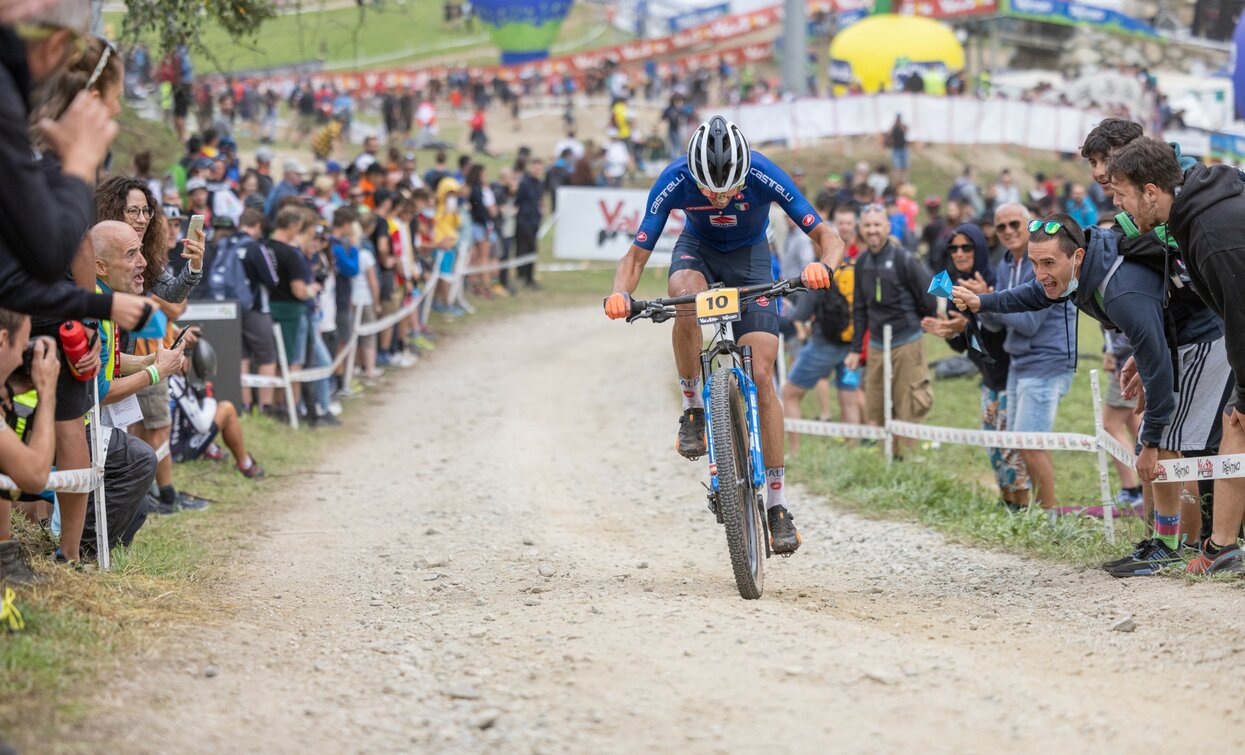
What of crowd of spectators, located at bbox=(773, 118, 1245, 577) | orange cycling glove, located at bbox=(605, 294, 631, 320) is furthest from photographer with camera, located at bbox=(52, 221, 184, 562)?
crowd of spectators, located at bbox=(773, 118, 1245, 577)

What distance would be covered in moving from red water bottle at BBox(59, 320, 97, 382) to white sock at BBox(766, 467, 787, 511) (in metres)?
3.51

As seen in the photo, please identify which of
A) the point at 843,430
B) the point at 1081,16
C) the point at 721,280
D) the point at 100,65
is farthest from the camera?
the point at 1081,16

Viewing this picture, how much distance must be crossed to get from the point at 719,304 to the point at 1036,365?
3.33 meters

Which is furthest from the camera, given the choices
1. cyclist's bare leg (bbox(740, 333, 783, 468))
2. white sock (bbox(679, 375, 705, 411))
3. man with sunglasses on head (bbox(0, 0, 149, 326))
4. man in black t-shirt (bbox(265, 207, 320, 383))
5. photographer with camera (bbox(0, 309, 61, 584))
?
man in black t-shirt (bbox(265, 207, 320, 383))

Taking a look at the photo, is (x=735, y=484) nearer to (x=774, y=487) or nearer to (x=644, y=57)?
(x=774, y=487)

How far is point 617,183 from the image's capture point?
32.3 metres

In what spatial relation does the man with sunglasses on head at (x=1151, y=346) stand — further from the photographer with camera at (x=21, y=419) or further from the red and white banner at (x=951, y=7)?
the red and white banner at (x=951, y=7)

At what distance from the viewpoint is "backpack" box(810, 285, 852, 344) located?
452 inches

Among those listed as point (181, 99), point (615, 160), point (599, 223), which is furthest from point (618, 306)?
point (615, 160)

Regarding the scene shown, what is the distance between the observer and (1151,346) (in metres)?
6.31

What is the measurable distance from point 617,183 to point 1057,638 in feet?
89.6

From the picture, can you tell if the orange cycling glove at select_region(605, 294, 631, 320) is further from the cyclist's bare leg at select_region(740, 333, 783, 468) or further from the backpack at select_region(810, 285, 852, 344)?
the backpack at select_region(810, 285, 852, 344)

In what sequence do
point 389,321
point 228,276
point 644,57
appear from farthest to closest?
1. point 644,57
2. point 389,321
3. point 228,276

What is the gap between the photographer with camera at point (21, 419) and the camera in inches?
201
